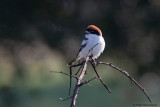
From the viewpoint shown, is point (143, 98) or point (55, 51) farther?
point (143, 98)

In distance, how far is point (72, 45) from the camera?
172 inches

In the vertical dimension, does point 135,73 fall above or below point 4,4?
below

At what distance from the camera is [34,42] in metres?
4.25

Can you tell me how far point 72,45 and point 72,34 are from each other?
11 cm

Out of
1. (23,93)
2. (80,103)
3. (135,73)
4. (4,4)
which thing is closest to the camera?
(4,4)

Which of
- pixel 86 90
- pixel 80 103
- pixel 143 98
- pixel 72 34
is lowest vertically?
pixel 72 34

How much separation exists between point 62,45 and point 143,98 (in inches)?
92.8

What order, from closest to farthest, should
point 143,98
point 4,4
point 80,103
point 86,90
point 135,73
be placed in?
point 4,4
point 135,73
point 143,98
point 80,103
point 86,90

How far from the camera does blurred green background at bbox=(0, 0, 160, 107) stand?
4.21 metres

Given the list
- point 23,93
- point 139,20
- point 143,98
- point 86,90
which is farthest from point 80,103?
point 139,20

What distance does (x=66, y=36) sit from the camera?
14.0 ft

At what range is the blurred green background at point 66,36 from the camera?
4215 millimetres

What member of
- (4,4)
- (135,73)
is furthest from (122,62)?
(4,4)

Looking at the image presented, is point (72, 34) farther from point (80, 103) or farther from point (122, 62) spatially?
point (80, 103)
